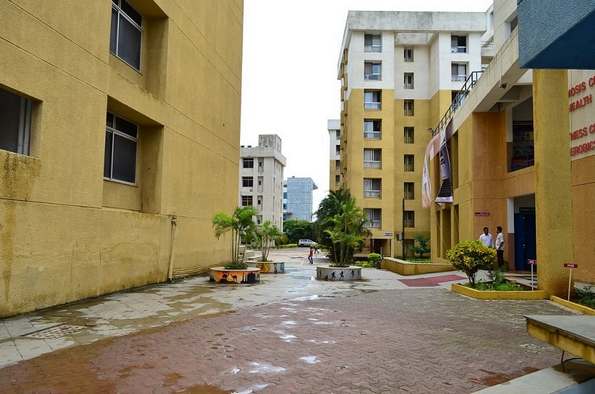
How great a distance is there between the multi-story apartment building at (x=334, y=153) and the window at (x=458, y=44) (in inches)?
998

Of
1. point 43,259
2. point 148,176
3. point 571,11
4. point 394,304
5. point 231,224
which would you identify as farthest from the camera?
point 231,224

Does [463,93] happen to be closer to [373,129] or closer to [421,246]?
[421,246]

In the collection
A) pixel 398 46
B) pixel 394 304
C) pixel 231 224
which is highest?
pixel 398 46

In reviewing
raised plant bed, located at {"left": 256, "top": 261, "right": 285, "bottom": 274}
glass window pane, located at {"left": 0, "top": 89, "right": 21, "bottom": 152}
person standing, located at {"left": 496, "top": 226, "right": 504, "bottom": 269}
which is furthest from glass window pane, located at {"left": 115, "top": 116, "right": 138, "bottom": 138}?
person standing, located at {"left": 496, "top": 226, "right": 504, "bottom": 269}

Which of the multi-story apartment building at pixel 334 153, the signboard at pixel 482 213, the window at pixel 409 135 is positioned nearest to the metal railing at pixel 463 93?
the signboard at pixel 482 213

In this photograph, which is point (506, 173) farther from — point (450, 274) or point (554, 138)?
point (554, 138)

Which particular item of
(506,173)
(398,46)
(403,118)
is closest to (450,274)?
(506,173)

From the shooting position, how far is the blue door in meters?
19.8

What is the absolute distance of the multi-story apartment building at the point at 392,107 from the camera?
41.6 meters

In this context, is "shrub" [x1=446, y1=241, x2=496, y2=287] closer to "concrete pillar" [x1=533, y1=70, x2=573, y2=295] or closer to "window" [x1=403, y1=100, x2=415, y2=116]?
"concrete pillar" [x1=533, y1=70, x2=573, y2=295]

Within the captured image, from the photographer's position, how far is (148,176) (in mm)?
15906

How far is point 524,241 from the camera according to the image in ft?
65.2

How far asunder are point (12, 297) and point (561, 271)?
1248 cm

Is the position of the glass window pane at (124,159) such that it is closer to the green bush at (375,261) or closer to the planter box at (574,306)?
the planter box at (574,306)
